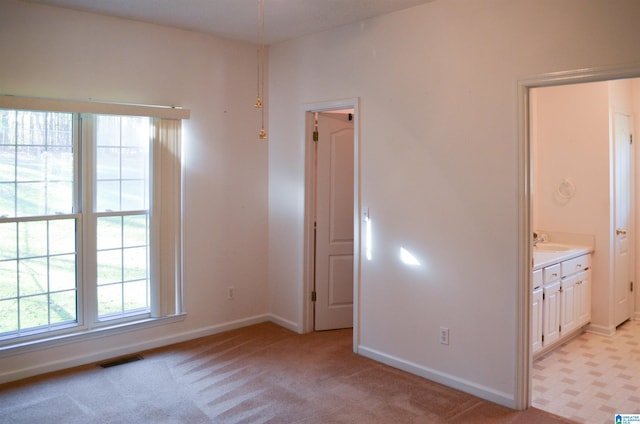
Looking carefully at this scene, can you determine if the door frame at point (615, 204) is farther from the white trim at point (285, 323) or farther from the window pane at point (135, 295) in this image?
the window pane at point (135, 295)

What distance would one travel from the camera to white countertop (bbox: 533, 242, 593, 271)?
436cm

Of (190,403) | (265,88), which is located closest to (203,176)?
(265,88)

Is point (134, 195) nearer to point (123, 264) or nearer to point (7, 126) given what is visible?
point (123, 264)

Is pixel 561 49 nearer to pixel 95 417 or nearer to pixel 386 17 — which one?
pixel 386 17

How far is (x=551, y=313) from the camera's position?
14.6ft

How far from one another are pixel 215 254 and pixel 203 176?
2.44 ft

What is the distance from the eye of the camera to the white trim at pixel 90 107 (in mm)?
3723

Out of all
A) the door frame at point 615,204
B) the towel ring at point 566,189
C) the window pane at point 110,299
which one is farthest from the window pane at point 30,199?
the door frame at point 615,204

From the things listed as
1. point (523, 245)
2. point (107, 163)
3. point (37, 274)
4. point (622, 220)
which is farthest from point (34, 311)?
point (622, 220)

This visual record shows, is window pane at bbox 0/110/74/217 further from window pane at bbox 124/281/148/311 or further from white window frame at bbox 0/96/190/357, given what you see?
window pane at bbox 124/281/148/311

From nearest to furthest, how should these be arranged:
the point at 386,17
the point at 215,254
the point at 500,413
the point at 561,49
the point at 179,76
A: 1. the point at 561,49
2. the point at 500,413
3. the point at 386,17
4. the point at 179,76
5. the point at 215,254

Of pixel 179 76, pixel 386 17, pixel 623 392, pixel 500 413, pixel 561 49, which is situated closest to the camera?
pixel 561 49

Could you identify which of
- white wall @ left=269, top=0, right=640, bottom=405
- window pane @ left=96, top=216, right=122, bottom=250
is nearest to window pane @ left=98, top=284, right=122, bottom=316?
window pane @ left=96, top=216, right=122, bottom=250

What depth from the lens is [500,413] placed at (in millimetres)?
3373
